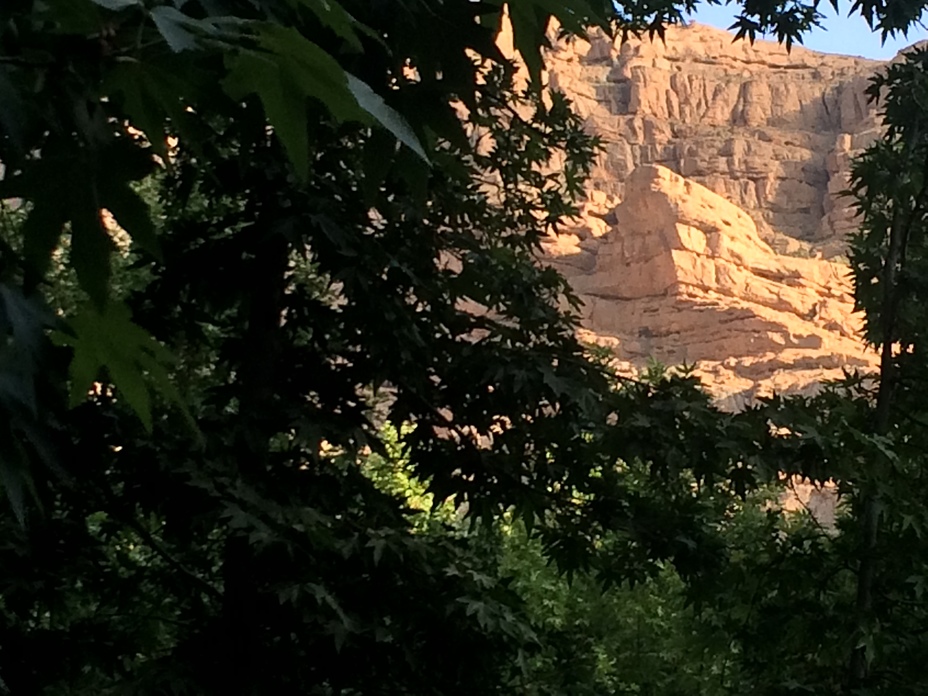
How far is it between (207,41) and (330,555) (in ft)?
8.51

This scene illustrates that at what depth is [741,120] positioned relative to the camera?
45281 millimetres

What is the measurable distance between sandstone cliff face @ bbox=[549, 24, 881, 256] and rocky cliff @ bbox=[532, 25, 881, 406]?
6cm

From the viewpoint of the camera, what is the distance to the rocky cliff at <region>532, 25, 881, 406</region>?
32.1m

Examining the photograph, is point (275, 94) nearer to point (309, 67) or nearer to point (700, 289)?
point (309, 67)

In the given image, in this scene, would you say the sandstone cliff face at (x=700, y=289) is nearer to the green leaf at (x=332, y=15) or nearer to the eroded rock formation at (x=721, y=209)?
the eroded rock formation at (x=721, y=209)

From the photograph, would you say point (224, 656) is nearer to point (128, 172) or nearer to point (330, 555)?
point (330, 555)

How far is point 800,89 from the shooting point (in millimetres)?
45875

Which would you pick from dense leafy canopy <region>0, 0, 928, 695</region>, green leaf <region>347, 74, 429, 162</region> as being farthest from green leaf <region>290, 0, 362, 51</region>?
dense leafy canopy <region>0, 0, 928, 695</region>

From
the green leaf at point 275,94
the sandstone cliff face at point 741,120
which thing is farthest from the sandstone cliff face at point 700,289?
the green leaf at point 275,94

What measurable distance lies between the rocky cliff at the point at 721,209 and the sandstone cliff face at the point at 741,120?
0.20 feet

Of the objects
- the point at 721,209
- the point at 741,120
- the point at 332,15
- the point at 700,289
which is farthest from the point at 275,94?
the point at 741,120

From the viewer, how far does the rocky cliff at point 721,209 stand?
3206cm

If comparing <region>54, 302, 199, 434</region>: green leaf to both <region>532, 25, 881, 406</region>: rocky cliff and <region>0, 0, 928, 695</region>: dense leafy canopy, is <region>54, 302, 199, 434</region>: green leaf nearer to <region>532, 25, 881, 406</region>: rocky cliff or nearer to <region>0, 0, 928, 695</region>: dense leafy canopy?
<region>0, 0, 928, 695</region>: dense leafy canopy

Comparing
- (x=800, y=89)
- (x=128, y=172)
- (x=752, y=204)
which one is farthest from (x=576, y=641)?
(x=800, y=89)
